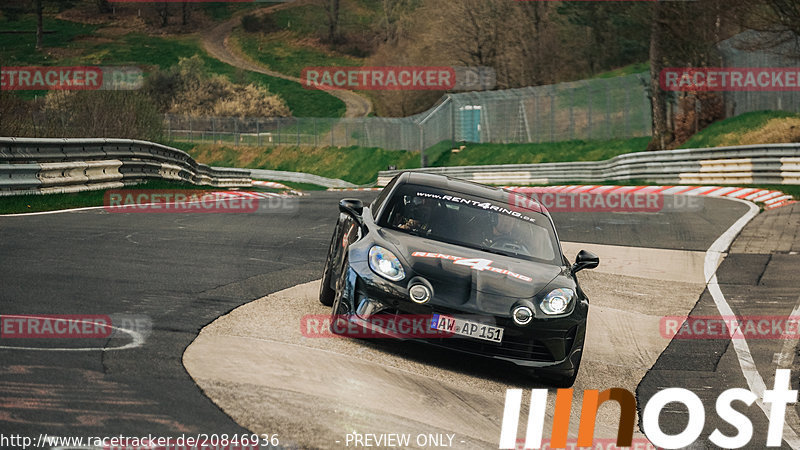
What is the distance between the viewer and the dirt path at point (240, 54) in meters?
104

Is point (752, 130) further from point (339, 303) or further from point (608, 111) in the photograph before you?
point (339, 303)

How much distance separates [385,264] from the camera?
25.7 ft

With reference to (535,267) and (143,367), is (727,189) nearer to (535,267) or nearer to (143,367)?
(535,267)

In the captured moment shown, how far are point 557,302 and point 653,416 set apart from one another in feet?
3.88

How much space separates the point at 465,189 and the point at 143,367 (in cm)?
382

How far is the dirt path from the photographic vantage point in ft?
342

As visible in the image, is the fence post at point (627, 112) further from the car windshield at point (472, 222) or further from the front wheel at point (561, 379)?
the front wheel at point (561, 379)

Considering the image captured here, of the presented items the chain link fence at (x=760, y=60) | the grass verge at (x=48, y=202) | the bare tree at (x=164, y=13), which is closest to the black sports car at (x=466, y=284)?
the grass verge at (x=48, y=202)

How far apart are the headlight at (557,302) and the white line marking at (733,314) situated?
1.43 metres

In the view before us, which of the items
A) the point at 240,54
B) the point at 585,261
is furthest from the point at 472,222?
the point at 240,54

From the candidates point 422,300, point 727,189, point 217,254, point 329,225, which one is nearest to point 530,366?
point 422,300

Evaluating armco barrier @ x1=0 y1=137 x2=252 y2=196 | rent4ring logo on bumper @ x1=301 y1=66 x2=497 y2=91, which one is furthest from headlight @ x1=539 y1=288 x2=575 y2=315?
rent4ring logo on bumper @ x1=301 y1=66 x2=497 y2=91

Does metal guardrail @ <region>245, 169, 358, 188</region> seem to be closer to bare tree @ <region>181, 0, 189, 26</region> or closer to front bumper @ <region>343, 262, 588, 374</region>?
front bumper @ <region>343, 262, 588, 374</region>

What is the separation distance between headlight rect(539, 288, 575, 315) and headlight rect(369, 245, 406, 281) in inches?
40.7
